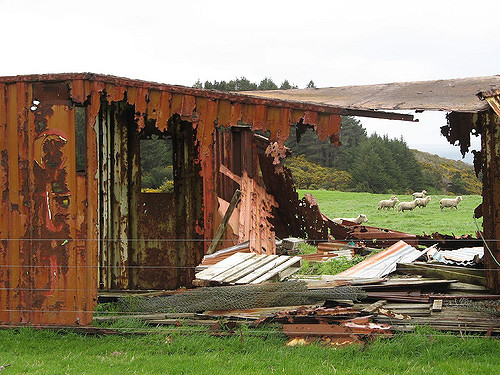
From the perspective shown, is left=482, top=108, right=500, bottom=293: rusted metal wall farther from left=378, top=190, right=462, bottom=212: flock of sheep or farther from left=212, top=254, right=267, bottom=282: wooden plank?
left=378, top=190, right=462, bottom=212: flock of sheep

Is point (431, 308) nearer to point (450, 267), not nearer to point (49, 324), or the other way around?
point (450, 267)

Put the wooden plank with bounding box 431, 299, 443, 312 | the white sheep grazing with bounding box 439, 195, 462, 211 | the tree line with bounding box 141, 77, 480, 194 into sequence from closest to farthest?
the wooden plank with bounding box 431, 299, 443, 312 < the white sheep grazing with bounding box 439, 195, 462, 211 < the tree line with bounding box 141, 77, 480, 194

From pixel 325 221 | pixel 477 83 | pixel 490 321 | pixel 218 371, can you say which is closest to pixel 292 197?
pixel 325 221

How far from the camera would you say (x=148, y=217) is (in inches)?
441

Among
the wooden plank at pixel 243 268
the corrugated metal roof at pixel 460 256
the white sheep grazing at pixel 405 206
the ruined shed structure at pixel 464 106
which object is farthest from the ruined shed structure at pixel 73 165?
the white sheep grazing at pixel 405 206

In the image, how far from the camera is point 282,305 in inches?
341

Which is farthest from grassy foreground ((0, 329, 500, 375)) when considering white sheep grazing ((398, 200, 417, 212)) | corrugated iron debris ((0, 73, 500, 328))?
white sheep grazing ((398, 200, 417, 212))

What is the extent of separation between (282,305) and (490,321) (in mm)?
2732

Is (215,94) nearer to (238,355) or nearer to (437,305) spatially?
(238,355)

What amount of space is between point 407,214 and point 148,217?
19.4m

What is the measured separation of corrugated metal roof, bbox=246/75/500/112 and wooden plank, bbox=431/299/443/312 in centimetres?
271

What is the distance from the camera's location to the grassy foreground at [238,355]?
21.3 ft

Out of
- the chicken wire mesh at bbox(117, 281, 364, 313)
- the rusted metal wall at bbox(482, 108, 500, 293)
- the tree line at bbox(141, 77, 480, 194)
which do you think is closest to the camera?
the chicken wire mesh at bbox(117, 281, 364, 313)

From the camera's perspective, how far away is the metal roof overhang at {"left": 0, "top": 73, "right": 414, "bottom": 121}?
27.2 feet
